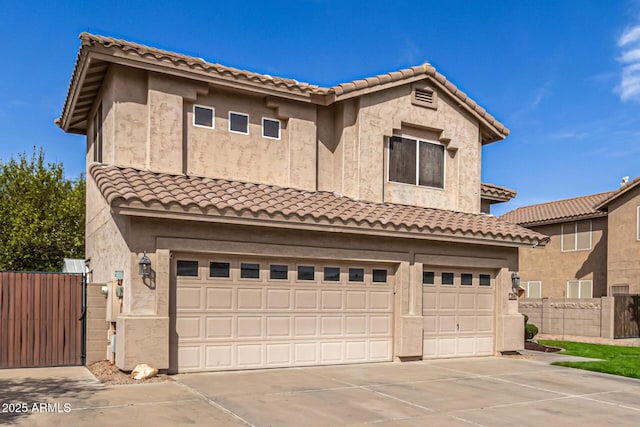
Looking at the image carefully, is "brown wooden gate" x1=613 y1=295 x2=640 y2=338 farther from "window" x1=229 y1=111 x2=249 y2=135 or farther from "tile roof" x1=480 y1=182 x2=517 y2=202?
"window" x1=229 y1=111 x2=249 y2=135

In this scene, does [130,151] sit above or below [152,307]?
above

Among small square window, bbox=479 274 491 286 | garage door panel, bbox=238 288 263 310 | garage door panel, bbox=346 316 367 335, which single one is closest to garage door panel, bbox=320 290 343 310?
garage door panel, bbox=346 316 367 335

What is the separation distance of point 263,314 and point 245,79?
18.8 ft

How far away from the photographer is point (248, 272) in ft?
40.9

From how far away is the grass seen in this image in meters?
13.6

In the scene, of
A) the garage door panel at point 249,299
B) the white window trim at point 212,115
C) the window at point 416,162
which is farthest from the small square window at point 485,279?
the white window trim at point 212,115

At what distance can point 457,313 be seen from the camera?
15.2 meters

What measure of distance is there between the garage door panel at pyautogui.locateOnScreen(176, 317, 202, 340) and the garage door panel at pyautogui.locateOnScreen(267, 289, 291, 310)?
5.32 feet

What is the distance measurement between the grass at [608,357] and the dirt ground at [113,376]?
9805mm

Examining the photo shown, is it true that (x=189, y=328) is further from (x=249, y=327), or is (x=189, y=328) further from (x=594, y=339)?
(x=594, y=339)

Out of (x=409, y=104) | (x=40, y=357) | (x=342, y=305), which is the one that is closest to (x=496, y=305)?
(x=342, y=305)

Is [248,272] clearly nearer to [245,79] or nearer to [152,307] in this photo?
[152,307]

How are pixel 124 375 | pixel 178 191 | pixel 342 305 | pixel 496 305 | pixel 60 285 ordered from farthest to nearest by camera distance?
pixel 496 305
pixel 342 305
pixel 60 285
pixel 178 191
pixel 124 375

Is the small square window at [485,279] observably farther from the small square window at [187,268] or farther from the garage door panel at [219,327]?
the small square window at [187,268]
